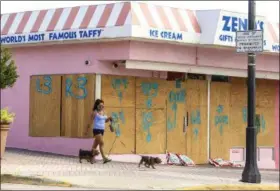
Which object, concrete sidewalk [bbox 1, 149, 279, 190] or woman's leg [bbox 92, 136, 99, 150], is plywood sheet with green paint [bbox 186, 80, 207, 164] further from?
woman's leg [bbox 92, 136, 99, 150]

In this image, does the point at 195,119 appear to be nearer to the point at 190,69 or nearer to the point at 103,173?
the point at 190,69

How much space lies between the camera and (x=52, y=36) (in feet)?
72.3

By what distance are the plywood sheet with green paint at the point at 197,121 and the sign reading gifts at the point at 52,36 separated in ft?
15.4

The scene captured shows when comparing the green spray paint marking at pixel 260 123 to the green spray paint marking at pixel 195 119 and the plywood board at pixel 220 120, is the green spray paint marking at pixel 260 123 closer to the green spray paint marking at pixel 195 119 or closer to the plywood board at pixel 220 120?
the plywood board at pixel 220 120

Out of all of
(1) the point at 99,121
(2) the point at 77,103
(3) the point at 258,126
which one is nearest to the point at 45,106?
(2) the point at 77,103

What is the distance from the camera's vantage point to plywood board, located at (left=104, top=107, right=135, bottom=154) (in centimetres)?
2192

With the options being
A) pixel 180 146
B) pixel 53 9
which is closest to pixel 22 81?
pixel 53 9

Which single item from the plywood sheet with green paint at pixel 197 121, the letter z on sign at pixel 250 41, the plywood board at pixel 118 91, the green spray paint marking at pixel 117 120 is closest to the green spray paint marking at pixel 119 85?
the plywood board at pixel 118 91

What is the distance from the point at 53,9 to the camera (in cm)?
2272

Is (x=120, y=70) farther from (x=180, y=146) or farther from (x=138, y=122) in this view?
(x=180, y=146)

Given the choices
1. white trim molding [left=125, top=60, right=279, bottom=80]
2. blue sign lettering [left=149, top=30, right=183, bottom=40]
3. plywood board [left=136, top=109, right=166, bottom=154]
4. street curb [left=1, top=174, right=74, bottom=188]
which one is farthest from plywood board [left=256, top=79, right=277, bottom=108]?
street curb [left=1, top=174, right=74, bottom=188]

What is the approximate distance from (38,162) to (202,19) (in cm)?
751

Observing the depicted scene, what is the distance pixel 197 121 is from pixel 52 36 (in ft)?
20.4

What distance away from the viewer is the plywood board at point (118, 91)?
859 inches
